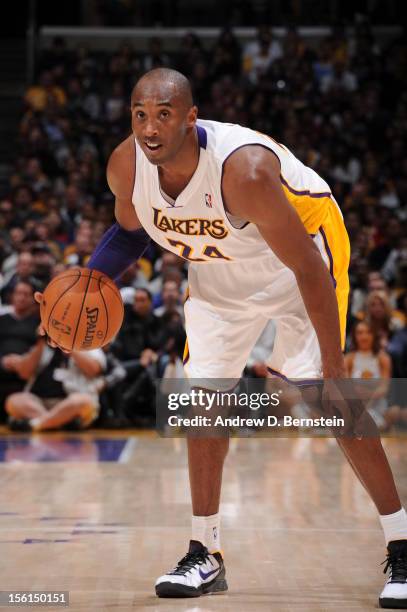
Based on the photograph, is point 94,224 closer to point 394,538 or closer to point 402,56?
point 402,56

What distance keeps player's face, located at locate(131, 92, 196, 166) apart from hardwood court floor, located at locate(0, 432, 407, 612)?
145 centimetres

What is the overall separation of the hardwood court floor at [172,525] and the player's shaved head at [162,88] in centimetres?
161

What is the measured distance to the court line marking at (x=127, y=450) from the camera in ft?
20.4

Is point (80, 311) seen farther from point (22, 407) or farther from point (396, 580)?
point (22, 407)

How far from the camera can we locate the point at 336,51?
42.7 ft

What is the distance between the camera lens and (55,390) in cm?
758

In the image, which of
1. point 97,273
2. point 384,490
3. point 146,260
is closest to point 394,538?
point 384,490

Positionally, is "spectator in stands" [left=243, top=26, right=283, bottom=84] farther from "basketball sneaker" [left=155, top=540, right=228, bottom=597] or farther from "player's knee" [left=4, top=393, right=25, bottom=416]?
"basketball sneaker" [left=155, top=540, right=228, bottom=597]

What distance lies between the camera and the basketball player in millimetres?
2951

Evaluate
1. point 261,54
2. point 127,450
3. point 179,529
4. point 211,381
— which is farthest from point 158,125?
point 261,54

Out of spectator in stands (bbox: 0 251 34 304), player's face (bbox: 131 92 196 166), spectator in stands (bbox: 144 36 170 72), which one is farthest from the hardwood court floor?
spectator in stands (bbox: 144 36 170 72)

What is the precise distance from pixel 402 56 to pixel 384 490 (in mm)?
10680

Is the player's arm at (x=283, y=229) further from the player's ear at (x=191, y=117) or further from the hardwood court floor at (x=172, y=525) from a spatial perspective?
the hardwood court floor at (x=172, y=525)

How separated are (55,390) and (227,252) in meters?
4.62
